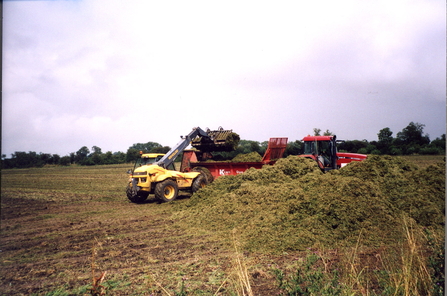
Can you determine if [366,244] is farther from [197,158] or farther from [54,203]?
[54,203]

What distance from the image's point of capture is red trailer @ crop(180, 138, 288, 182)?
12.5m

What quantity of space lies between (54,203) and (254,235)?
395 inches

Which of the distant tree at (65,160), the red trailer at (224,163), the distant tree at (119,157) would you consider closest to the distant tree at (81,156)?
the distant tree at (65,160)

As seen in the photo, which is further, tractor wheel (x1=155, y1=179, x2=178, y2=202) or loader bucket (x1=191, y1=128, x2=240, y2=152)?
loader bucket (x1=191, y1=128, x2=240, y2=152)

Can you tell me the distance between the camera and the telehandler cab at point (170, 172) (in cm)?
1150

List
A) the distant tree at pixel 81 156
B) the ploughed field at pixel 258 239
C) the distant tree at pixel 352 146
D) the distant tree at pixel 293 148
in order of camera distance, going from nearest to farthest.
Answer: the ploughed field at pixel 258 239 < the distant tree at pixel 293 148 < the distant tree at pixel 352 146 < the distant tree at pixel 81 156

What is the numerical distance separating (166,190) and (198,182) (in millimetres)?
1482

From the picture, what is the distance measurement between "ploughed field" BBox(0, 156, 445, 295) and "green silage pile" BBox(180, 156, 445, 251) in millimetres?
27

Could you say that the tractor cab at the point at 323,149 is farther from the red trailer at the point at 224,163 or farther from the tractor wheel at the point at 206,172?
the tractor wheel at the point at 206,172

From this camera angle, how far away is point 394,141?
1881 centimetres

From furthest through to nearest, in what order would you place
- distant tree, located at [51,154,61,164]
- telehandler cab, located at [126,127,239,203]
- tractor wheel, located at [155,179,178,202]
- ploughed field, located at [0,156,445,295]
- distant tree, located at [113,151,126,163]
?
distant tree, located at [113,151,126,163]
distant tree, located at [51,154,61,164]
telehandler cab, located at [126,127,239,203]
tractor wheel, located at [155,179,178,202]
ploughed field, located at [0,156,445,295]

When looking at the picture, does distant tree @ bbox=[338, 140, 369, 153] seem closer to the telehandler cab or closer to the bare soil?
the telehandler cab

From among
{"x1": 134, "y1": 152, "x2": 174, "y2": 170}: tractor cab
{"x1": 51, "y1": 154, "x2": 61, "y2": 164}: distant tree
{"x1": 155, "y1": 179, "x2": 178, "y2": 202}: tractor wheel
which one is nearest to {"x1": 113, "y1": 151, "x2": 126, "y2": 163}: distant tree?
{"x1": 51, "y1": 154, "x2": 61, "y2": 164}: distant tree

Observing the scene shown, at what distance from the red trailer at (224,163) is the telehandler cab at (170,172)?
338 mm
